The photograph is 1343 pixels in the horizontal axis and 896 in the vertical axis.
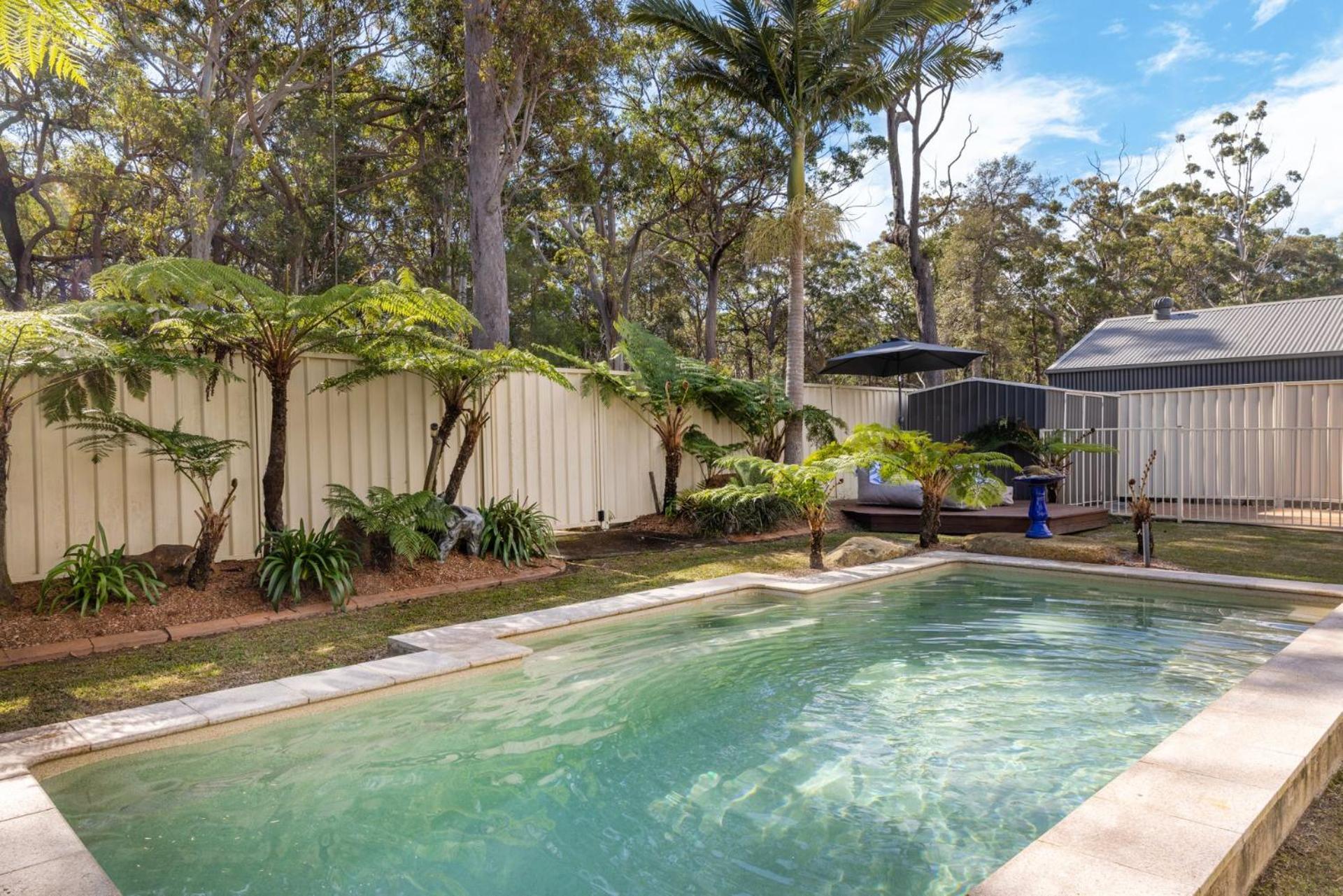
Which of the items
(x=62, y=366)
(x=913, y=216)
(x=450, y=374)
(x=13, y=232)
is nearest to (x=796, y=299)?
(x=450, y=374)

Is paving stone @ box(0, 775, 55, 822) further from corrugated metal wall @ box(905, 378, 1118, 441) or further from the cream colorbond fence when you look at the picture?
corrugated metal wall @ box(905, 378, 1118, 441)

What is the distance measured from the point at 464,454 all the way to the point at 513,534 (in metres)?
0.86

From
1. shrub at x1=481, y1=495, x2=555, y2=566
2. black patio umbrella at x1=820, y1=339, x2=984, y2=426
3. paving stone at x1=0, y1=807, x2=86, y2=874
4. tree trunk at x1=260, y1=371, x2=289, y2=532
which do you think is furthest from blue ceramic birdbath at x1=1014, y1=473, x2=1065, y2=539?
paving stone at x1=0, y1=807, x2=86, y2=874

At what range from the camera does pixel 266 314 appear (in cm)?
550

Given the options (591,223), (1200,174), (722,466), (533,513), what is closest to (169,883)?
(533,513)

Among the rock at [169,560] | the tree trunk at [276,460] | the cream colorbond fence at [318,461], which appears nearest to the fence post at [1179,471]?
the cream colorbond fence at [318,461]

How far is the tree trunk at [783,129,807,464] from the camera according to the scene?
9578 mm

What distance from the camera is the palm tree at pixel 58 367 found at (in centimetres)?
439

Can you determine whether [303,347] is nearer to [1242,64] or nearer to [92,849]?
[92,849]

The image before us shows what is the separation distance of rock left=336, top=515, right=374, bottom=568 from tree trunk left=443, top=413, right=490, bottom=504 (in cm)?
109

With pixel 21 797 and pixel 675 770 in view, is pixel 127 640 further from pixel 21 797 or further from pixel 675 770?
pixel 675 770

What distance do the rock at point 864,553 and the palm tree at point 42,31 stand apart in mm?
6503

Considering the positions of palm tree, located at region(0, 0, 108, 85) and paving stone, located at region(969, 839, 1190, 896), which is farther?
paving stone, located at region(969, 839, 1190, 896)

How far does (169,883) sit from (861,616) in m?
4.27
